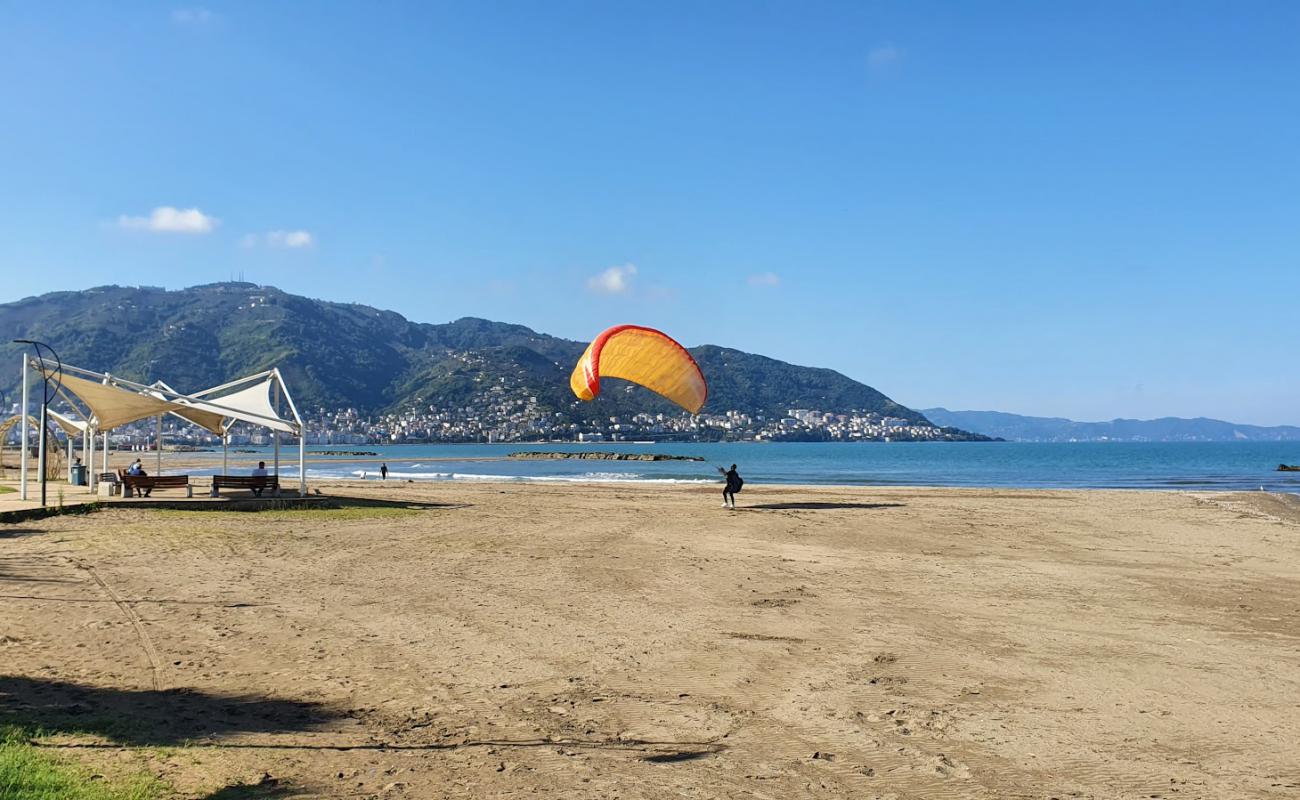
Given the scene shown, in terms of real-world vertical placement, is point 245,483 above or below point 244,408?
below

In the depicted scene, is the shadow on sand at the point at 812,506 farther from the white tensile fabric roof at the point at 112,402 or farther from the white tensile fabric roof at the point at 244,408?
the white tensile fabric roof at the point at 112,402

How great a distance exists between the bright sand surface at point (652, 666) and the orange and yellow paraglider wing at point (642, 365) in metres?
6.32

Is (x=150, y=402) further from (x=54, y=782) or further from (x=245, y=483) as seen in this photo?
(x=54, y=782)

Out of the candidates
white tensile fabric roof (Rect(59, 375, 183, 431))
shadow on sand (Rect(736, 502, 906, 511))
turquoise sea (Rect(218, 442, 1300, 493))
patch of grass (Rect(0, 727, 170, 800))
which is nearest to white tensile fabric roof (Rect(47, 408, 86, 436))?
white tensile fabric roof (Rect(59, 375, 183, 431))

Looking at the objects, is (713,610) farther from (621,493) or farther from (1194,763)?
(621,493)

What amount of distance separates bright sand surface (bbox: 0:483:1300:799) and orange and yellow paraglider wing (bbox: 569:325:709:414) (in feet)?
20.7

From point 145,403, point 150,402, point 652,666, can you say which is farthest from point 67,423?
point 652,666

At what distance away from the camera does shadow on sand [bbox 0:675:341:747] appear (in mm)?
5227

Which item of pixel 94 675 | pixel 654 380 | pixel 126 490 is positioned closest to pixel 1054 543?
pixel 654 380

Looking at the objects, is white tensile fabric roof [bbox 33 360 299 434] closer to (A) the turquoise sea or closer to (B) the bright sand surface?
(B) the bright sand surface

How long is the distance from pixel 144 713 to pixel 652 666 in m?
3.49

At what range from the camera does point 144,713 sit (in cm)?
561

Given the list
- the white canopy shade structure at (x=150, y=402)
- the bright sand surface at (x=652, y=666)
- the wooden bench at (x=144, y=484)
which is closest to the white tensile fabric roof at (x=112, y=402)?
the white canopy shade structure at (x=150, y=402)

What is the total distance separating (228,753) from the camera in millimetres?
4973
